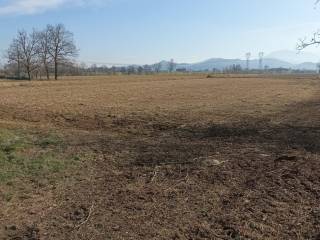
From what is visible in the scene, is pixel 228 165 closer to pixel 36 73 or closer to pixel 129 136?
pixel 129 136

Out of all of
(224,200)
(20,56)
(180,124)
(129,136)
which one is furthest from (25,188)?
(20,56)

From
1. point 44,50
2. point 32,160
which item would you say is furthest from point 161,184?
point 44,50

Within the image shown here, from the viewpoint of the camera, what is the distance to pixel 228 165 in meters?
9.48

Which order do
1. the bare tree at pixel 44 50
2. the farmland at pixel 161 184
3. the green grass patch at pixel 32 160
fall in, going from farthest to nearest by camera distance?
the bare tree at pixel 44 50 → the green grass patch at pixel 32 160 → the farmland at pixel 161 184

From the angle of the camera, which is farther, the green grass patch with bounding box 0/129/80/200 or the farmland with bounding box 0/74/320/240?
the green grass patch with bounding box 0/129/80/200

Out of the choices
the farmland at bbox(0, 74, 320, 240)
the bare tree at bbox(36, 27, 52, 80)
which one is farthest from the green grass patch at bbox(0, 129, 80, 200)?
the bare tree at bbox(36, 27, 52, 80)

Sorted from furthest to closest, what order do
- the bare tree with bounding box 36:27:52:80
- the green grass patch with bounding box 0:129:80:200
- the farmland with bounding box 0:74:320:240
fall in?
the bare tree with bounding box 36:27:52:80
the green grass patch with bounding box 0:129:80:200
the farmland with bounding box 0:74:320:240

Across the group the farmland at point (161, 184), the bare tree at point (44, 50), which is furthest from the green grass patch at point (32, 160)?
the bare tree at point (44, 50)

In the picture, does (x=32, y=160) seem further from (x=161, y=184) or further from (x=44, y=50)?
(x=44, y=50)

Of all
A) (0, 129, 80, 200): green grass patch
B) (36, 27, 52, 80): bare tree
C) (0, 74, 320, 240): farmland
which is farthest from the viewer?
(36, 27, 52, 80): bare tree

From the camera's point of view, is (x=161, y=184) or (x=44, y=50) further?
(x=44, y=50)

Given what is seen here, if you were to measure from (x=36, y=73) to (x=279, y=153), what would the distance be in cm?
10348

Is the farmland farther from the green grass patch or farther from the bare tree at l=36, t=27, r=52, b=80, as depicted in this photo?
the bare tree at l=36, t=27, r=52, b=80

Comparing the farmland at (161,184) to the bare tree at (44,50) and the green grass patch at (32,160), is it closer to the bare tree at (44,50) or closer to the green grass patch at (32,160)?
the green grass patch at (32,160)
